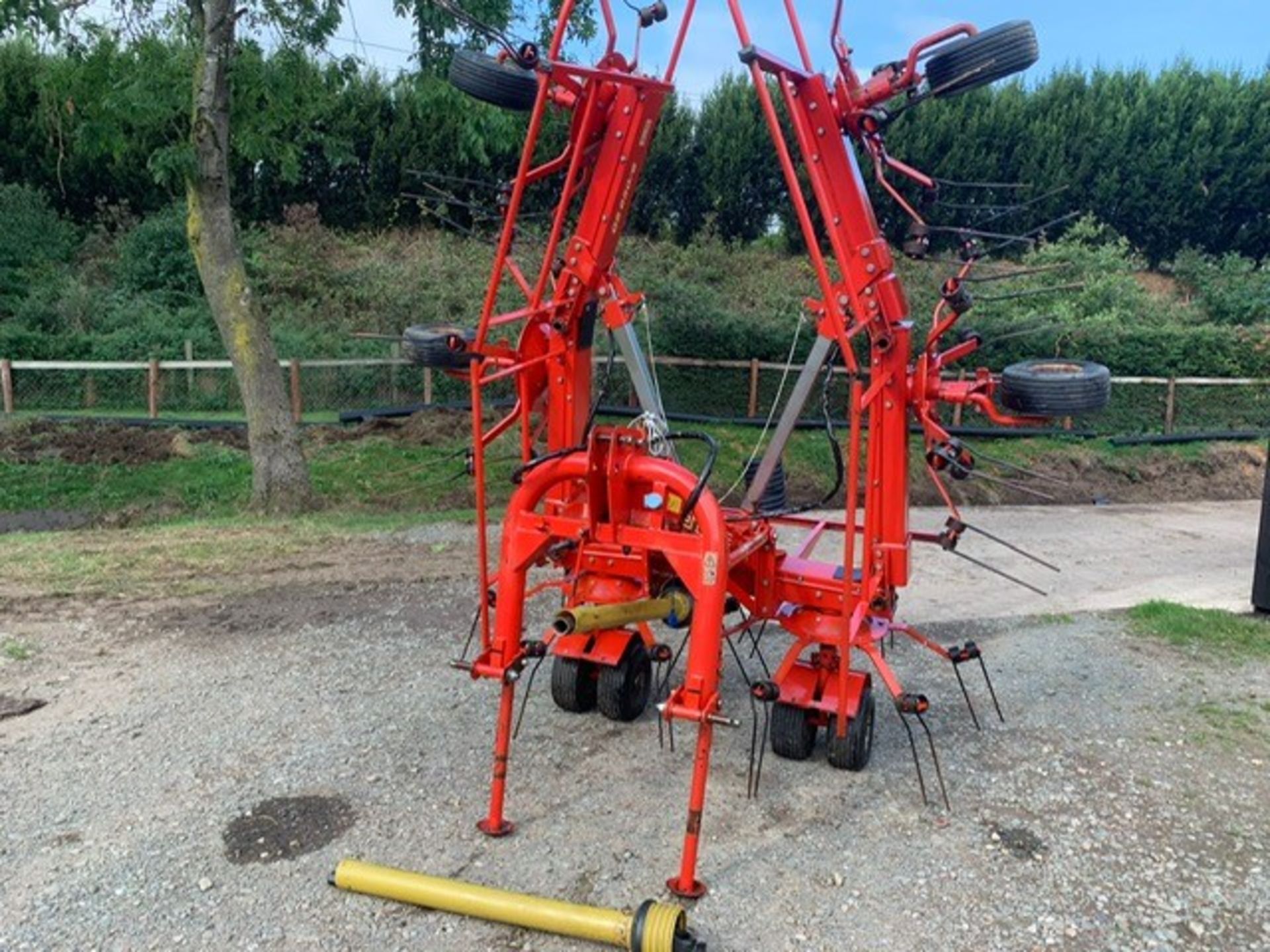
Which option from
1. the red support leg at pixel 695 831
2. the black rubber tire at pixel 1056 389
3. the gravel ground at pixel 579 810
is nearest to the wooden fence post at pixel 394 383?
the gravel ground at pixel 579 810

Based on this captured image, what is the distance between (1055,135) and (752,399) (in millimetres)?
14001

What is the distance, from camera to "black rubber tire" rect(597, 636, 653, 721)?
5.25 metres

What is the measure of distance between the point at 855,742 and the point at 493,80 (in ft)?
11.6

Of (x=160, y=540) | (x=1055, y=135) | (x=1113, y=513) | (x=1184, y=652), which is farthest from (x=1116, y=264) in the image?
(x=160, y=540)

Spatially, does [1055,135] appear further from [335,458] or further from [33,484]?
[33,484]

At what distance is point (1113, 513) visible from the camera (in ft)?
47.9

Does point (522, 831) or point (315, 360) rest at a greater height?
point (315, 360)

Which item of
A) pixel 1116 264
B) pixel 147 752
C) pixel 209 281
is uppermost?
pixel 1116 264

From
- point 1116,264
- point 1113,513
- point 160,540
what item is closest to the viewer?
point 160,540

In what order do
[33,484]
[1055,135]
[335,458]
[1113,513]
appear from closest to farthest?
[33,484] < [335,458] < [1113,513] < [1055,135]

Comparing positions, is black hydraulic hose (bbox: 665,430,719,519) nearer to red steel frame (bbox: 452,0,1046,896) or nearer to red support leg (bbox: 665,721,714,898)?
red steel frame (bbox: 452,0,1046,896)

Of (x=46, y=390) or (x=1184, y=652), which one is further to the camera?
(x=46, y=390)

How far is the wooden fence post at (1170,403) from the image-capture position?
18906 mm

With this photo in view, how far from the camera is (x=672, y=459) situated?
4742 mm
